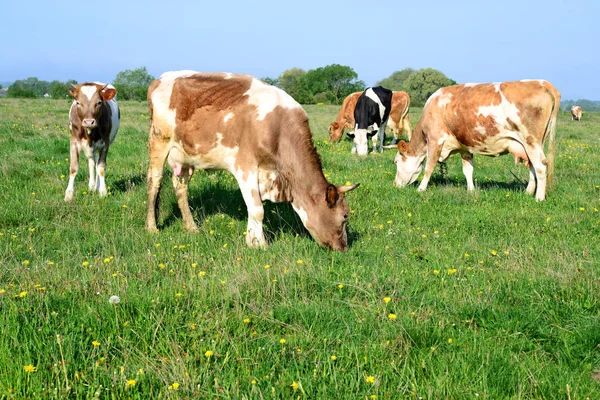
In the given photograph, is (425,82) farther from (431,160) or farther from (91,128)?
(91,128)

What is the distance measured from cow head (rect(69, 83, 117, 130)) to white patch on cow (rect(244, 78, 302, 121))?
10.9 ft

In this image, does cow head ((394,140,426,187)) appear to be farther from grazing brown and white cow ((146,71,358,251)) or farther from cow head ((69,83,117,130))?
cow head ((69,83,117,130))

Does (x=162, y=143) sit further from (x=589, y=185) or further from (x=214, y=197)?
(x=589, y=185)

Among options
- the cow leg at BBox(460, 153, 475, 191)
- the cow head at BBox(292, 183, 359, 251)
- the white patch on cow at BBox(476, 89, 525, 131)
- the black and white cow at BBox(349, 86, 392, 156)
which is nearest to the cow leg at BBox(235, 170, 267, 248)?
the cow head at BBox(292, 183, 359, 251)

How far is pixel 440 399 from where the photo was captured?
10.6 feet

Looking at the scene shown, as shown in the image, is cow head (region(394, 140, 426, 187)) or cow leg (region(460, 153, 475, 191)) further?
cow head (region(394, 140, 426, 187))

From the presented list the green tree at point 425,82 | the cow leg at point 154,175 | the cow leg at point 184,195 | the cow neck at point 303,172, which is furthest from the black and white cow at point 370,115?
the green tree at point 425,82

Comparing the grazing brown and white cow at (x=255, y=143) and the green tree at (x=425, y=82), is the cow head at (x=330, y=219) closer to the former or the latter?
the grazing brown and white cow at (x=255, y=143)

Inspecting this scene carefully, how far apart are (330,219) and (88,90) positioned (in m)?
5.15

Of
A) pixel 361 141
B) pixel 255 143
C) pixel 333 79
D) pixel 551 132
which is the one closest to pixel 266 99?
pixel 255 143

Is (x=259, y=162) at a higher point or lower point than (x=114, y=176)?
higher

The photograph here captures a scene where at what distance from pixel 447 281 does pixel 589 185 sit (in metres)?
6.73

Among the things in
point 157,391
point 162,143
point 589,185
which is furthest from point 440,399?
point 589,185

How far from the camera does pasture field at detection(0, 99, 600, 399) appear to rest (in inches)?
133
